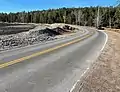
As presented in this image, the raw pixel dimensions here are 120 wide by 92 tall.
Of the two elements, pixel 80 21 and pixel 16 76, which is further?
pixel 80 21

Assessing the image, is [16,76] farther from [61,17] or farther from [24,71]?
[61,17]

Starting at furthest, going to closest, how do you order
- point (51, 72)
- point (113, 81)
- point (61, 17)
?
point (61, 17), point (51, 72), point (113, 81)

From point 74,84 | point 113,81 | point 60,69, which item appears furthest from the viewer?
point 60,69

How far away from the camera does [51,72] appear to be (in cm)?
999

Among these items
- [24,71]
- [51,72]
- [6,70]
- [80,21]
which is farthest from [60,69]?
[80,21]

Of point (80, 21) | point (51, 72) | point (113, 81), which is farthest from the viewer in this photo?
point (80, 21)

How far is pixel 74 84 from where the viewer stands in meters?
8.41

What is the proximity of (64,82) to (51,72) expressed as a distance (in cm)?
152

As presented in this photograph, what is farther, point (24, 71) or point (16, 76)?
point (24, 71)

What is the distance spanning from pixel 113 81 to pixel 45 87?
3111 millimetres

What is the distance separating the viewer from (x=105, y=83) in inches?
348

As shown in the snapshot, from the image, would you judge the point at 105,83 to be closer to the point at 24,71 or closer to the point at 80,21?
the point at 24,71

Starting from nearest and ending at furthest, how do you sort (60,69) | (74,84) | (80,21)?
(74,84) < (60,69) < (80,21)

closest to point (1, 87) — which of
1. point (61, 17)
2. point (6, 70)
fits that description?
point (6, 70)
